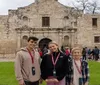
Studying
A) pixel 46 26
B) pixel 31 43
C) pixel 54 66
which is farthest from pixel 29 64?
pixel 46 26

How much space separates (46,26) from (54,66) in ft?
97.6

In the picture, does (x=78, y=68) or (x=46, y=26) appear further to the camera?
(x=46, y=26)

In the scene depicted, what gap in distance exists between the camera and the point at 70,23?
1451 inches

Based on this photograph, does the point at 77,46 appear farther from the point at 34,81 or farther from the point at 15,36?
the point at 15,36

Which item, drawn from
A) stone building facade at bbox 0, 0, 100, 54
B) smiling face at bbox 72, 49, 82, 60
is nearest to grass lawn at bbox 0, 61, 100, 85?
smiling face at bbox 72, 49, 82, 60

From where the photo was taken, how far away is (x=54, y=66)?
6945mm

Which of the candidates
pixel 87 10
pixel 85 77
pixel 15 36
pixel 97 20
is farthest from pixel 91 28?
pixel 85 77

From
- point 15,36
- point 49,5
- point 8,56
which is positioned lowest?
point 8,56

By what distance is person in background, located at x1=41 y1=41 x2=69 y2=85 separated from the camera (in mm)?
6984

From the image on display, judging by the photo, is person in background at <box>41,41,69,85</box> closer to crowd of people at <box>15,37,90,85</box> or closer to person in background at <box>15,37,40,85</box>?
crowd of people at <box>15,37,90,85</box>

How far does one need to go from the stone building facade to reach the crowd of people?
28.5m

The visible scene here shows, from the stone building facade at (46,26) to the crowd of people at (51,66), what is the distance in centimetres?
2848

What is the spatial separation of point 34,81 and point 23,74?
0.96 ft

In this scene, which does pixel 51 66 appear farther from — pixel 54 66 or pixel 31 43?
pixel 31 43
